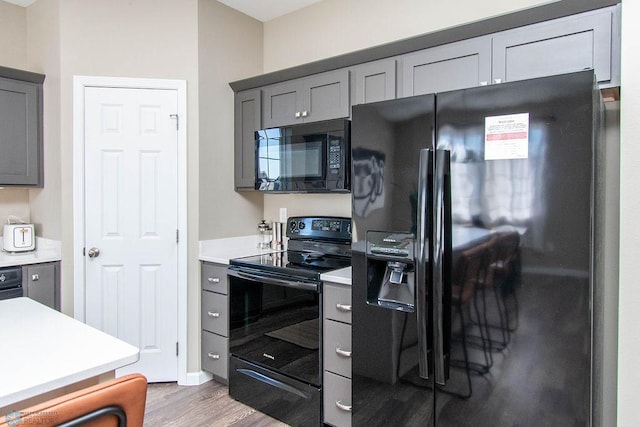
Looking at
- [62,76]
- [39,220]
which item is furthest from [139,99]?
[39,220]

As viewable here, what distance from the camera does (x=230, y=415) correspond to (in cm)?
245

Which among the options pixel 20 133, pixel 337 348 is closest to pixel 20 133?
pixel 20 133

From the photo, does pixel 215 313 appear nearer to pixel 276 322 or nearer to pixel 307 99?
pixel 276 322

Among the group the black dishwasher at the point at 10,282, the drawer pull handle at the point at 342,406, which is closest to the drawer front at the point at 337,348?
the drawer pull handle at the point at 342,406

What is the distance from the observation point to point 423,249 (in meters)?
1.52

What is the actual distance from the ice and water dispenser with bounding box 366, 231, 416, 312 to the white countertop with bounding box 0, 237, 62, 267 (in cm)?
227

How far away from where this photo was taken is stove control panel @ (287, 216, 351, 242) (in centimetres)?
271

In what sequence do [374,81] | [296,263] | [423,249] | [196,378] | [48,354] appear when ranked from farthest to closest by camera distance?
[196,378], [296,263], [374,81], [423,249], [48,354]

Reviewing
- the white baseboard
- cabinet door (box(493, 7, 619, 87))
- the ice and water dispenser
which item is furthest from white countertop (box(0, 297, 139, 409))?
cabinet door (box(493, 7, 619, 87))

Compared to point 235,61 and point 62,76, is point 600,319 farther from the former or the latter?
point 62,76

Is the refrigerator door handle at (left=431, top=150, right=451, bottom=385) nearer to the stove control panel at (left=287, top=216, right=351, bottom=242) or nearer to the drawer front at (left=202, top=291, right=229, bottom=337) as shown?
the stove control panel at (left=287, top=216, right=351, bottom=242)

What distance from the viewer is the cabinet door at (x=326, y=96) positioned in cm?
247

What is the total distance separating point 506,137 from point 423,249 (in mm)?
496

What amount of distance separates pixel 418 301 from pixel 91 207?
92.3 inches
